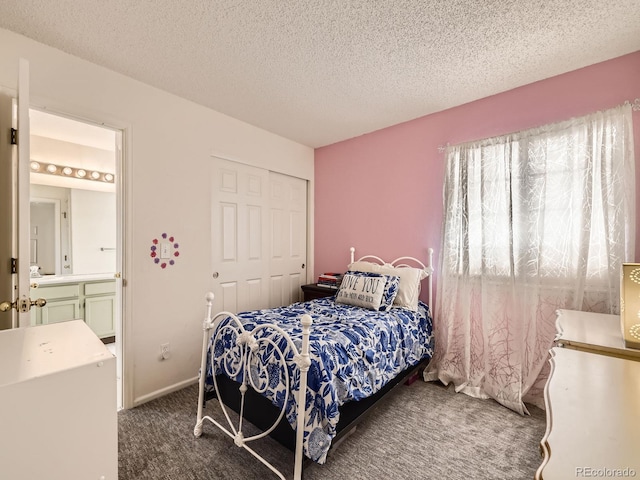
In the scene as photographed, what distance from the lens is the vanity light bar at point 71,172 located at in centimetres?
337

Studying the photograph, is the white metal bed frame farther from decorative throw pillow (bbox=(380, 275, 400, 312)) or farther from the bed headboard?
the bed headboard

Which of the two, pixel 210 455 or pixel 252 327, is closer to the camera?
pixel 210 455

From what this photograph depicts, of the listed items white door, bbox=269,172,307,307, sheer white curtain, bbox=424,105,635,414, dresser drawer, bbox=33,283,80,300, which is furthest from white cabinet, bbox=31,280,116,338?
sheer white curtain, bbox=424,105,635,414

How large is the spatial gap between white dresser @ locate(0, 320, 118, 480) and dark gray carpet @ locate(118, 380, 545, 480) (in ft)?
2.85

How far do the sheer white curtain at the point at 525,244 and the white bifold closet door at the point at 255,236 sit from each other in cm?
179

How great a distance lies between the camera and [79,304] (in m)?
3.45

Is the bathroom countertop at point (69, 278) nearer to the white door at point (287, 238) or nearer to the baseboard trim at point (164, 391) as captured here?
the baseboard trim at point (164, 391)

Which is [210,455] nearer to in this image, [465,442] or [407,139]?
[465,442]

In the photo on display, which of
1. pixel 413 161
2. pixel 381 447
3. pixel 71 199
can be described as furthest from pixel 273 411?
pixel 71 199

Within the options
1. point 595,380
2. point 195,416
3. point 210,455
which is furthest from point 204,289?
point 595,380

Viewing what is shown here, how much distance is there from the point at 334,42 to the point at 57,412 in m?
2.20

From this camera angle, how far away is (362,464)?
5.66 ft

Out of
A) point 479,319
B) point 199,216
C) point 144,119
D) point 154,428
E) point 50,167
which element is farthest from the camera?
point 50,167

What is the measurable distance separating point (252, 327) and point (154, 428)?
102 cm
